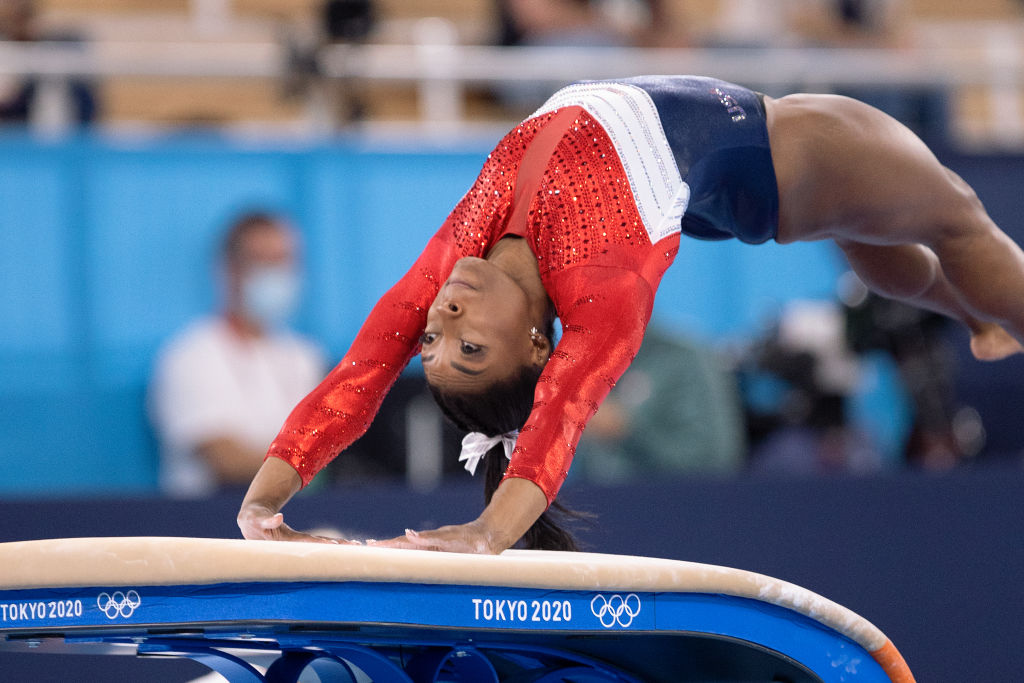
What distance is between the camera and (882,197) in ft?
7.37

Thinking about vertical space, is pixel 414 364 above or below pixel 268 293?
below

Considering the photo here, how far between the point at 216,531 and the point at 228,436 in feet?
2.09

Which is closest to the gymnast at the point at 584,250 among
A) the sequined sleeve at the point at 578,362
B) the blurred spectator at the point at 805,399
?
the sequined sleeve at the point at 578,362

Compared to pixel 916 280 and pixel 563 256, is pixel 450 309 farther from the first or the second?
pixel 916 280

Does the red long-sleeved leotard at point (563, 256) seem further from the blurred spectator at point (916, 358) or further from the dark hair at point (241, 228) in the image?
the blurred spectator at point (916, 358)

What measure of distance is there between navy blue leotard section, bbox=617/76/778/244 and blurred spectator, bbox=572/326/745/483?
137 cm

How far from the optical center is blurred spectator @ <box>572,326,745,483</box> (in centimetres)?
366

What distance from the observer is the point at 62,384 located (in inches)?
144

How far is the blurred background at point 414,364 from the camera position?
3.11 m

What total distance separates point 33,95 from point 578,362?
2972 mm

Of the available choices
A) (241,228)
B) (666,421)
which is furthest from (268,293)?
(666,421)

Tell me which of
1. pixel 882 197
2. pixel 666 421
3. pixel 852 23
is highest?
pixel 852 23

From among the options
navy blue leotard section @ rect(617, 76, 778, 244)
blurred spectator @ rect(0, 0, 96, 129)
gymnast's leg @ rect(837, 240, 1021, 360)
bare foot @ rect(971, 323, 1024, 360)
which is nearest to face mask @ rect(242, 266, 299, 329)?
blurred spectator @ rect(0, 0, 96, 129)

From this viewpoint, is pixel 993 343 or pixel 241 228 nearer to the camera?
pixel 993 343
